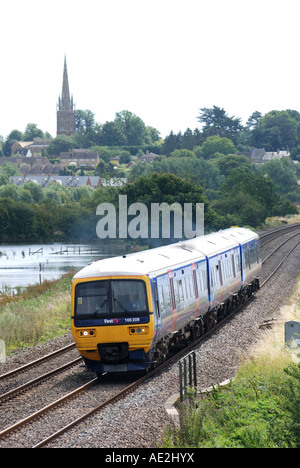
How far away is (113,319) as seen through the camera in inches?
653

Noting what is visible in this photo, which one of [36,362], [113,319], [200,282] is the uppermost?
[113,319]

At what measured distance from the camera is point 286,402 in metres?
11.6

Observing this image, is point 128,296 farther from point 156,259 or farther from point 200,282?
point 200,282

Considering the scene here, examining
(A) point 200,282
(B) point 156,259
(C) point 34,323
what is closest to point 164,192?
(C) point 34,323

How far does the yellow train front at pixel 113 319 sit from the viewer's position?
16.6m

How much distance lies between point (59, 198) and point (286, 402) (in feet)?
368

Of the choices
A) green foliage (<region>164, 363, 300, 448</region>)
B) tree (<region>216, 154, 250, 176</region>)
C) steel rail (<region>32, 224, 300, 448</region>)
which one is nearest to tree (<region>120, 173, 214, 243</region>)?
steel rail (<region>32, 224, 300, 448</region>)

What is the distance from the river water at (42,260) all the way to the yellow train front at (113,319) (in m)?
30.7

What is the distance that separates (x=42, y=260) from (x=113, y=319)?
193 ft

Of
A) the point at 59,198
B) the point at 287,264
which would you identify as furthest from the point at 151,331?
the point at 59,198

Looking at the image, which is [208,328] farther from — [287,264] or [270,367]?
[287,264]

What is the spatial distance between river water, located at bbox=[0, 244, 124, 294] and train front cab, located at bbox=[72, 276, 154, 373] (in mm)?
30745

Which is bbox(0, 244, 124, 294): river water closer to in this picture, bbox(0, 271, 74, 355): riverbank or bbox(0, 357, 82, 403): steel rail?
bbox(0, 271, 74, 355): riverbank

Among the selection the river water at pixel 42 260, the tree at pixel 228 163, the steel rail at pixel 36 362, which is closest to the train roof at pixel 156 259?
the steel rail at pixel 36 362
